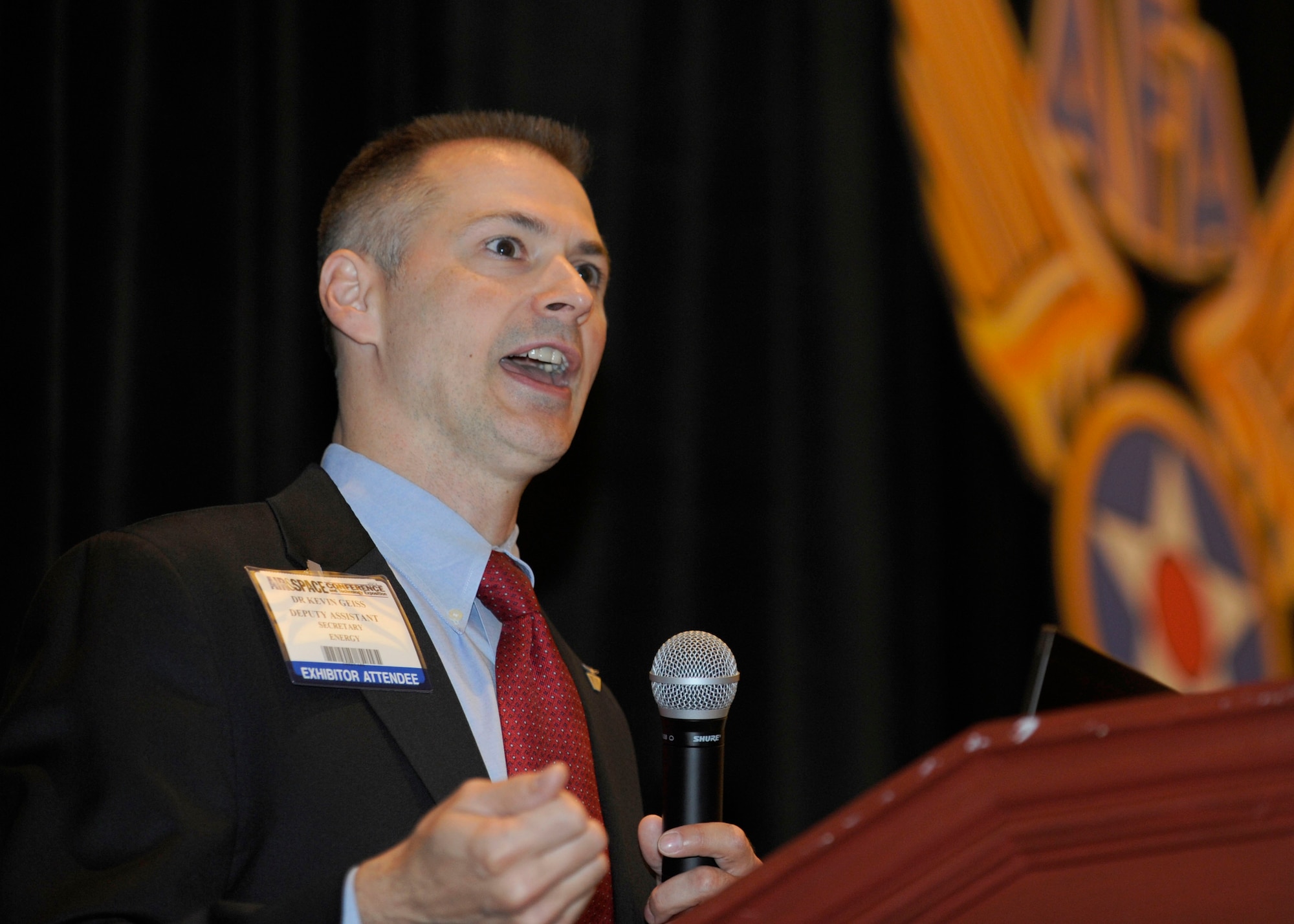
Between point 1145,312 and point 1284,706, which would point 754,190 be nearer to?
point 1145,312

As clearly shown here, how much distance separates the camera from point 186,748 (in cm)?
117

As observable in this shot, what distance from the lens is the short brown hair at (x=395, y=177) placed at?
1847 millimetres

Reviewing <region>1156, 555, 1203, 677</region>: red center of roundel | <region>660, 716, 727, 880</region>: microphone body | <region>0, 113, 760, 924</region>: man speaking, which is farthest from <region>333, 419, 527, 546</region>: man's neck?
<region>1156, 555, 1203, 677</region>: red center of roundel

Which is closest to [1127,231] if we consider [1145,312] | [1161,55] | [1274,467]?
[1145,312]

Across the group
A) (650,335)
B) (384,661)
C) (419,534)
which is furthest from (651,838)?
(650,335)

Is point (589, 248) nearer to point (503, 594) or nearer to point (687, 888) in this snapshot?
point (503, 594)

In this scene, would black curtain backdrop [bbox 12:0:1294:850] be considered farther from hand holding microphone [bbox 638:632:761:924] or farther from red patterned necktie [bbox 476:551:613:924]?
hand holding microphone [bbox 638:632:761:924]

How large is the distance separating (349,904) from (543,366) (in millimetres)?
989

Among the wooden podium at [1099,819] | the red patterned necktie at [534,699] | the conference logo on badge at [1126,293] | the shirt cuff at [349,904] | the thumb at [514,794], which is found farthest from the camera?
the conference logo on badge at [1126,293]

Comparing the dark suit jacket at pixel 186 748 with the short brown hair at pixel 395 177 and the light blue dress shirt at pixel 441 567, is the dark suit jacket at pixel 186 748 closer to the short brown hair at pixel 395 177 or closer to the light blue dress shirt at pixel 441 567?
the light blue dress shirt at pixel 441 567

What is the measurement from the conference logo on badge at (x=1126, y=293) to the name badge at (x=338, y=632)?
1.97m

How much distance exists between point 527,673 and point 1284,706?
41.5 inches

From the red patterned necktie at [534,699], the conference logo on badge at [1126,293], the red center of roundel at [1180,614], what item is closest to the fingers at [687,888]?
the red patterned necktie at [534,699]

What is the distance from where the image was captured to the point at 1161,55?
3.27 metres
